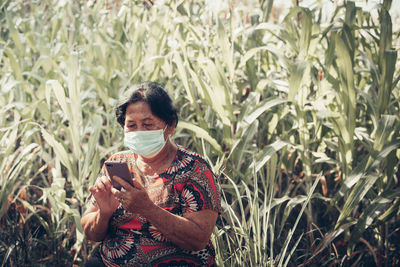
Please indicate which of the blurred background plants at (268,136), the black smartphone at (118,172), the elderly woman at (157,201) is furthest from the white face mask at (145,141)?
the blurred background plants at (268,136)

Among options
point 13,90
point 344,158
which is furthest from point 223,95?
point 13,90

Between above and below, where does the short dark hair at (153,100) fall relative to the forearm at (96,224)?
above

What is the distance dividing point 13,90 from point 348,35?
1766 millimetres

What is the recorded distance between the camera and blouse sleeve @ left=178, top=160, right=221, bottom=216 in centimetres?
163

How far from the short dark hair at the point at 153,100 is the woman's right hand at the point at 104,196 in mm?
271

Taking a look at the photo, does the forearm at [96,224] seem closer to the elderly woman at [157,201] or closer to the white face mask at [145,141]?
the elderly woman at [157,201]

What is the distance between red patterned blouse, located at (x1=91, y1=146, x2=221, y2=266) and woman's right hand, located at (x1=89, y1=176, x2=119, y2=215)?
6 centimetres

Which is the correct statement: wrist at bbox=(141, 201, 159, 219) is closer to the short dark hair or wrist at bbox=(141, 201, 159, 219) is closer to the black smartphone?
the black smartphone

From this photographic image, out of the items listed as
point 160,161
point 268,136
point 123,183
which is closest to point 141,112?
point 160,161

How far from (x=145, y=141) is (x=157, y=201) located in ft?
0.66

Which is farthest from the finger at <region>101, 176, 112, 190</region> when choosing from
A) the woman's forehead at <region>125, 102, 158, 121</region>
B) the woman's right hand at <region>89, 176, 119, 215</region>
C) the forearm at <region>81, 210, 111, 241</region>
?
the woman's forehead at <region>125, 102, 158, 121</region>

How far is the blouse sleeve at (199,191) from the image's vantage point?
5.33ft

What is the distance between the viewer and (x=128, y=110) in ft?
5.63

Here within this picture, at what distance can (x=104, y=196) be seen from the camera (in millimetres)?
1637
